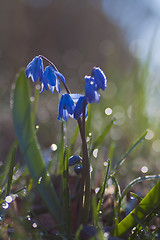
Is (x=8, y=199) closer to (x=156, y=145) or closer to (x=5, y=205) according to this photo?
(x=5, y=205)

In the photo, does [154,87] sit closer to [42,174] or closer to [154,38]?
[154,38]

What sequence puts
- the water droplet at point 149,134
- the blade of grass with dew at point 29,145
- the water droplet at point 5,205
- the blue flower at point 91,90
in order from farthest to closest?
the water droplet at point 149,134 < the blade of grass with dew at point 29,145 < the water droplet at point 5,205 < the blue flower at point 91,90

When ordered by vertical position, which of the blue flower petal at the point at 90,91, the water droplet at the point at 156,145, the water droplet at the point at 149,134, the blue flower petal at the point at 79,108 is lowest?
the water droplet at the point at 156,145

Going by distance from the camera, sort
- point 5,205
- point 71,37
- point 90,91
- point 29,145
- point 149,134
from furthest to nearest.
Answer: point 71,37 → point 149,134 → point 29,145 → point 5,205 → point 90,91

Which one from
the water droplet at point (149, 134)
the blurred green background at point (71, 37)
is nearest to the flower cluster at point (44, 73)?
the water droplet at point (149, 134)

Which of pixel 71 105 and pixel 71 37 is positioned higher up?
pixel 71 37

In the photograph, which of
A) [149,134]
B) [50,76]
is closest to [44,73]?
[50,76]

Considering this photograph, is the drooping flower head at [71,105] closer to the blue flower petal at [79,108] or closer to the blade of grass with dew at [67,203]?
the blue flower petal at [79,108]

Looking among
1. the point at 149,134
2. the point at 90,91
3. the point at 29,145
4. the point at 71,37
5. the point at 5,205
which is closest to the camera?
the point at 90,91
